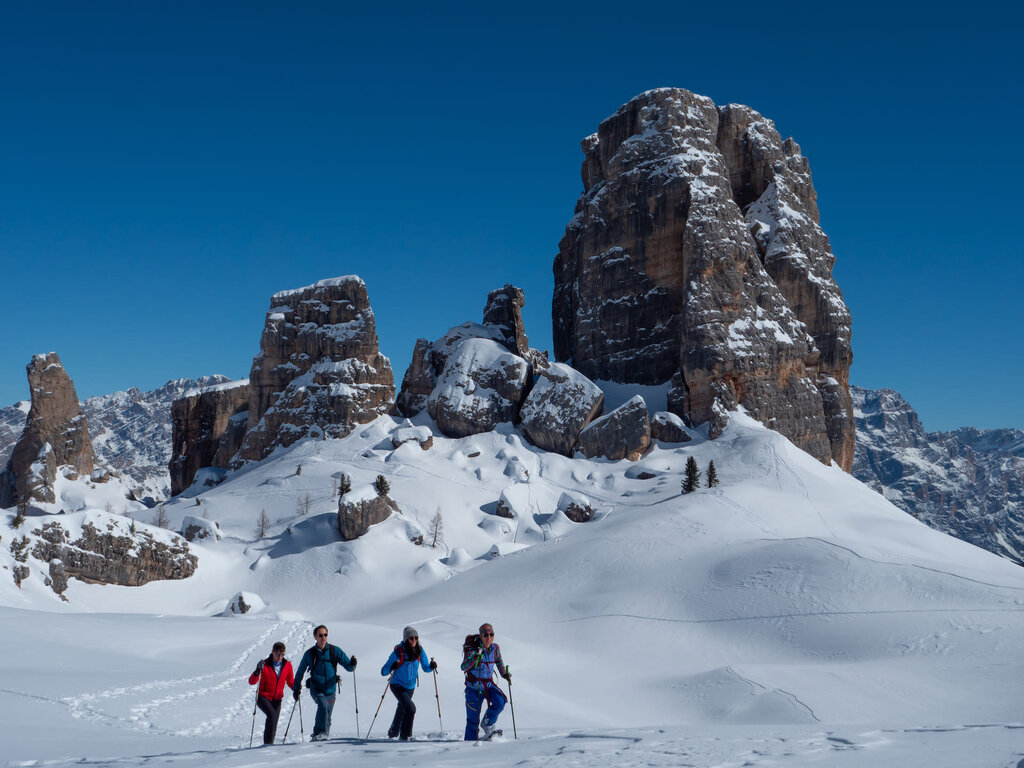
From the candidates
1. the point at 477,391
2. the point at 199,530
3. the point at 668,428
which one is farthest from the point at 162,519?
the point at 668,428

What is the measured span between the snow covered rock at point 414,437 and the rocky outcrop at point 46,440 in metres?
38.9

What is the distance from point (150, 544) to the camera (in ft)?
166

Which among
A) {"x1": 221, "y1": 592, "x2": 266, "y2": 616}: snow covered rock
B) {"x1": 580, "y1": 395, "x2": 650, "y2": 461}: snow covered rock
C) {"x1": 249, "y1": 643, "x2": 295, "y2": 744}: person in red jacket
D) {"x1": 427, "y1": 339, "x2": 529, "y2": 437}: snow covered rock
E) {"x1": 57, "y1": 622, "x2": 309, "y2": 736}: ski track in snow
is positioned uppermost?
{"x1": 427, "y1": 339, "x2": 529, "y2": 437}: snow covered rock

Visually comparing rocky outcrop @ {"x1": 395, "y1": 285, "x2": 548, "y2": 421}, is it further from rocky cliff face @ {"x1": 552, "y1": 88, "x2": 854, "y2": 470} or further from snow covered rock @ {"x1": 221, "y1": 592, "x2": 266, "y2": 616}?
snow covered rock @ {"x1": 221, "y1": 592, "x2": 266, "y2": 616}

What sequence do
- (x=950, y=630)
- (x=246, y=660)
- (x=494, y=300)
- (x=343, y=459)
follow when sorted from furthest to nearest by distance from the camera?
(x=494, y=300) → (x=343, y=459) → (x=950, y=630) → (x=246, y=660)

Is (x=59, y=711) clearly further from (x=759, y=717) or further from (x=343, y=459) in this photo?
(x=343, y=459)

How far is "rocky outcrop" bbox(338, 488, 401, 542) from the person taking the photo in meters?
55.0

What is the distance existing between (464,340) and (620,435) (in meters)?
20.3

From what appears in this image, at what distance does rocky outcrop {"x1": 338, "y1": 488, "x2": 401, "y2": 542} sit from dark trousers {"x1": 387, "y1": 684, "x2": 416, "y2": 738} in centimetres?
4285

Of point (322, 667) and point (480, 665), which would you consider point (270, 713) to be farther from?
point (480, 665)

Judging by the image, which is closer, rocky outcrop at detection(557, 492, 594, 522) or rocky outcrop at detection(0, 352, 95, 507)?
rocky outcrop at detection(557, 492, 594, 522)

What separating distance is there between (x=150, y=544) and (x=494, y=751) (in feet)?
149

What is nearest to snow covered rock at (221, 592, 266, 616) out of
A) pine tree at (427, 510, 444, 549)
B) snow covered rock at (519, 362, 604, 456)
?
pine tree at (427, 510, 444, 549)

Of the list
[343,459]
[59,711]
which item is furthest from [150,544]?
[59,711]
